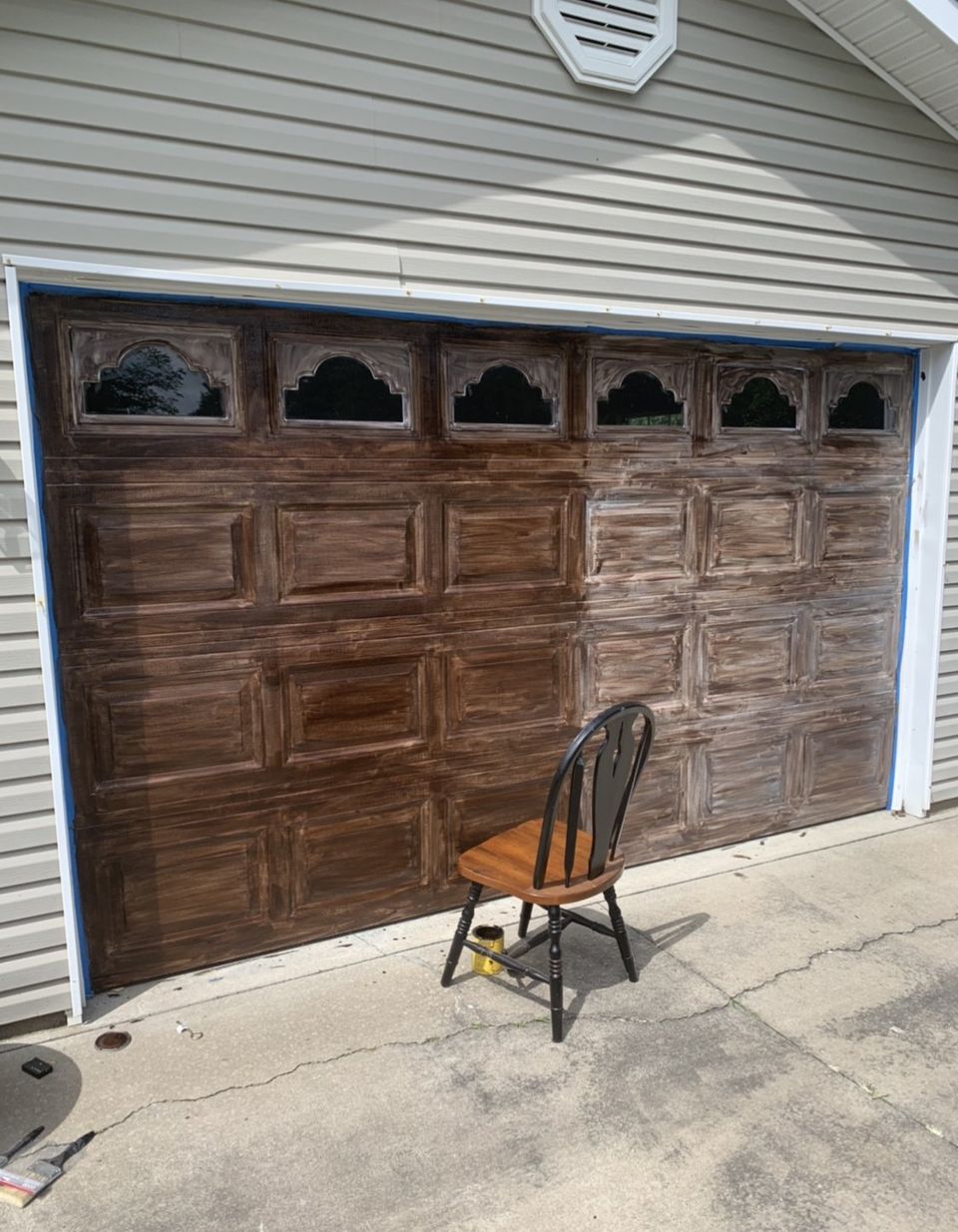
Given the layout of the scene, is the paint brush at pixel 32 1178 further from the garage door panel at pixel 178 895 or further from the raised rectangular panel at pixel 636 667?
the raised rectangular panel at pixel 636 667

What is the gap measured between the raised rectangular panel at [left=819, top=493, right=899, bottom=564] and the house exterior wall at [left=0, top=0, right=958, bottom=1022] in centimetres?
81

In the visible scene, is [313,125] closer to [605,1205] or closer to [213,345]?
[213,345]

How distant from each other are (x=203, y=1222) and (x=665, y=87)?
3.69 meters

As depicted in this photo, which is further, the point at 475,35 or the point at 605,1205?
the point at 475,35

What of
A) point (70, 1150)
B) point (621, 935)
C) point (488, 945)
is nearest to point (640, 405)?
point (621, 935)

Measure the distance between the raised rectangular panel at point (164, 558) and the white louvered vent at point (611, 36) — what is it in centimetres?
188

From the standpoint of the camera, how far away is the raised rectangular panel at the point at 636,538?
3.53 meters

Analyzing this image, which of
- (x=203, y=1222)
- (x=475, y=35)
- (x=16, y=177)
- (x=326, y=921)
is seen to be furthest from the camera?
(x=326, y=921)

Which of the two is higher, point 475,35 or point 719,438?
point 475,35

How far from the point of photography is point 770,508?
3.90 m

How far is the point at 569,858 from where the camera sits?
8.44 ft

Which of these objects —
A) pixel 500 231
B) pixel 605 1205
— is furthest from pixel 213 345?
pixel 605 1205

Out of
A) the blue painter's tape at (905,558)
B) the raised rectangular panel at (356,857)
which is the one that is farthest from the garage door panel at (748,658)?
the raised rectangular panel at (356,857)

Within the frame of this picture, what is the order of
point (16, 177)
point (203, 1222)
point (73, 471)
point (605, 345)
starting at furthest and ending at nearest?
point (605, 345)
point (73, 471)
point (16, 177)
point (203, 1222)
